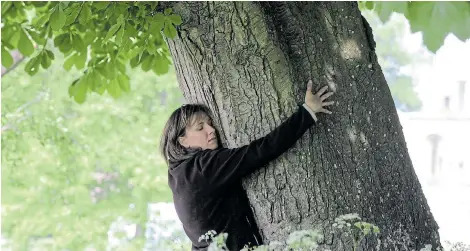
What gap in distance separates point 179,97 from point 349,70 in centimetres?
703

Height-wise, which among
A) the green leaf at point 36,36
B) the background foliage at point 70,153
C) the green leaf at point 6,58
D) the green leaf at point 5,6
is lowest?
the green leaf at point 6,58

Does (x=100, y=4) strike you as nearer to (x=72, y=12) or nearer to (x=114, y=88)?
(x=72, y=12)

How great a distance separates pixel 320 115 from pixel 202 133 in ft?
2.12

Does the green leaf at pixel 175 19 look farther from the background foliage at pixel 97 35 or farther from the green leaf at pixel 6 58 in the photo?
the green leaf at pixel 6 58

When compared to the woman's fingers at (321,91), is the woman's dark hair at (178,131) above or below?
above

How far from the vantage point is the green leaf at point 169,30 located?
10.9 ft

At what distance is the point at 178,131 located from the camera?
12.1 ft

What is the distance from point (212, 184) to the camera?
10.9 feet

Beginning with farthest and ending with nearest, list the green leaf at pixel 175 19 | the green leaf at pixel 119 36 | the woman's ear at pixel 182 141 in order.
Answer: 1. the woman's ear at pixel 182 141
2. the green leaf at pixel 119 36
3. the green leaf at pixel 175 19

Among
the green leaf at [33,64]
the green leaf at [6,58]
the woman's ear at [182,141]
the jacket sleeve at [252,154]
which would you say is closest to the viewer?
the jacket sleeve at [252,154]

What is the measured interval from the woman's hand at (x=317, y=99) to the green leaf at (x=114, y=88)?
7.86 ft

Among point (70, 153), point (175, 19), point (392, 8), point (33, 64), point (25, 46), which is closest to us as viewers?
point (392, 8)

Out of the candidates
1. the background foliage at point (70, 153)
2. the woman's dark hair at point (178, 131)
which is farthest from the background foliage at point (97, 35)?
the background foliage at point (70, 153)

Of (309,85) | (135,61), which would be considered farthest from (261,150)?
(135,61)
